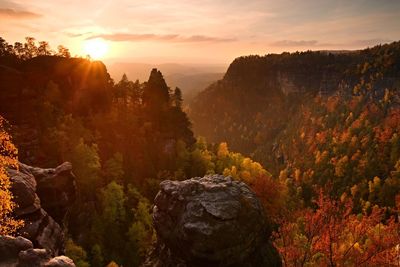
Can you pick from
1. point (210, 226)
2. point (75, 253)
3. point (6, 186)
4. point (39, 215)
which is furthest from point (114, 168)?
point (6, 186)

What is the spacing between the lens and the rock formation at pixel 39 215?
1922 centimetres

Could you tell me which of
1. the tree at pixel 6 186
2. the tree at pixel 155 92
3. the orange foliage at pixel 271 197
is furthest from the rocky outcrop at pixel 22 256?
the tree at pixel 155 92

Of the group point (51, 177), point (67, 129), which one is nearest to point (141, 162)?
point (67, 129)

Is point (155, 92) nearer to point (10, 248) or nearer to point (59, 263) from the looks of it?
point (10, 248)

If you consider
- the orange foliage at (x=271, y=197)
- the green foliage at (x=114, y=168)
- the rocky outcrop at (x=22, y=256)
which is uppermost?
the rocky outcrop at (x=22, y=256)

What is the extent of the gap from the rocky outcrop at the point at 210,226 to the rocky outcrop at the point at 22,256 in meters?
9.23

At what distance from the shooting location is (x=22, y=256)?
61.6 feet

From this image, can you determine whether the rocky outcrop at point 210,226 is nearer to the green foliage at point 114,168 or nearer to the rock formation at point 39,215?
the rock formation at point 39,215

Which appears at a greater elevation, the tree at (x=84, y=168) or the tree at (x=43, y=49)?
the tree at (x=43, y=49)

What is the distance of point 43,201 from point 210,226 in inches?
610

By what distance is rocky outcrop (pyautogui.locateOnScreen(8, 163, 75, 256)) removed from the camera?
86.1ft

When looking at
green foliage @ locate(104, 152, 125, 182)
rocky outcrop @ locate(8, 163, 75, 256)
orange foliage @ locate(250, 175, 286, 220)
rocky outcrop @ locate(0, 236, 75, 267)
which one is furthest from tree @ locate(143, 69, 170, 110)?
rocky outcrop @ locate(0, 236, 75, 267)

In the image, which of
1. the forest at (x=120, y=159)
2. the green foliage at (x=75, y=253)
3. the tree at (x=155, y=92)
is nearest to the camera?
the green foliage at (x=75, y=253)

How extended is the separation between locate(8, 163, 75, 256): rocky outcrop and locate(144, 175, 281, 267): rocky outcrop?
308 inches
